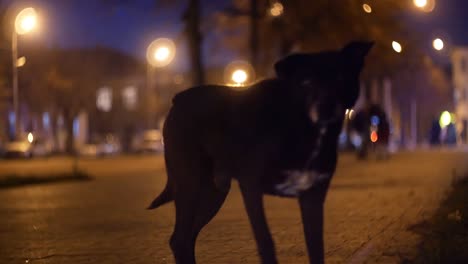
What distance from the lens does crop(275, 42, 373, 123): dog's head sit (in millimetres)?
6062

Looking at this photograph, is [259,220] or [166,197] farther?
[166,197]

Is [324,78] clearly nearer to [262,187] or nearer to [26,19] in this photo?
[262,187]

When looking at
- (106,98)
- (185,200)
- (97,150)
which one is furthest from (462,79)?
(185,200)

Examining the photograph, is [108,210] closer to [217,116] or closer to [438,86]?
[217,116]

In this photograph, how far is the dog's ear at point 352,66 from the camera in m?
6.22

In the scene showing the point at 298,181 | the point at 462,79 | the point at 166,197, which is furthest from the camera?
the point at 462,79

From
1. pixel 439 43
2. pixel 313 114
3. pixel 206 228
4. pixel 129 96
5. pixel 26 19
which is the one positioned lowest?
pixel 206 228

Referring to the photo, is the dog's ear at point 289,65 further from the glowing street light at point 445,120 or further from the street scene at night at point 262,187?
the glowing street light at point 445,120

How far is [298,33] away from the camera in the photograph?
1147 inches

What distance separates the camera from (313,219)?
6.73m

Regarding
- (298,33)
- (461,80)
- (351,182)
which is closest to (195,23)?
(298,33)

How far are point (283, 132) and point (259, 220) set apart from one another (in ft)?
2.35

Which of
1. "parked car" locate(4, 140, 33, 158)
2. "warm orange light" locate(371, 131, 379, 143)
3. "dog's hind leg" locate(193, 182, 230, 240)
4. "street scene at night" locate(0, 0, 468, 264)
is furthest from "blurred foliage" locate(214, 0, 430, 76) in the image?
"parked car" locate(4, 140, 33, 158)

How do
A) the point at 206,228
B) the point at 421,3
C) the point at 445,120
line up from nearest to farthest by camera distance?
the point at 206,228
the point at 421,3
the point at 445,120
